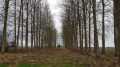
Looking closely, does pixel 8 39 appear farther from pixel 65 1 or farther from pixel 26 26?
pixel 65 1

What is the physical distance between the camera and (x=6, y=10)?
13.5 m

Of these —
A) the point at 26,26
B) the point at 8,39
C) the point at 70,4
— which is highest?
the point at 70,4

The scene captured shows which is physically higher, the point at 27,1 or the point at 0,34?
the point at 27,1

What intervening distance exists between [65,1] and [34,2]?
21.6 feet

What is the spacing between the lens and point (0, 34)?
56.1ft

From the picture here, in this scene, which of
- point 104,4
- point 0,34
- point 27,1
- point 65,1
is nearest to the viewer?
point 104,4

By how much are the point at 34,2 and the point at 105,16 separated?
14.6m

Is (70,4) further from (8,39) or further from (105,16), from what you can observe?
(8,39)

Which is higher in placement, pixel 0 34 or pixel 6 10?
pixel 6 10

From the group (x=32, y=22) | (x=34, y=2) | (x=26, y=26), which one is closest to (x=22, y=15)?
(x=26, y=26)

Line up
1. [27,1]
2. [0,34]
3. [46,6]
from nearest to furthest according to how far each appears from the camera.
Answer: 1. [0,34]
2. [27,1]
3. [46,6]

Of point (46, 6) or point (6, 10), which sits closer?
point (6, 10)

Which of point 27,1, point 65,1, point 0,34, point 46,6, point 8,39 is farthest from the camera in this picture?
point 46,6

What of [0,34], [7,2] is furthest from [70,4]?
[0,34]
